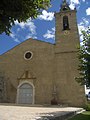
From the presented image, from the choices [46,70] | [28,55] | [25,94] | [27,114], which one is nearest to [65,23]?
[28,55]

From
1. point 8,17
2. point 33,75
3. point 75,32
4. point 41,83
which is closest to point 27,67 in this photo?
point 33,75

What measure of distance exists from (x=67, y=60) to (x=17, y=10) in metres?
Result: 18.5

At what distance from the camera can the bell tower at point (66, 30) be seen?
24.2 metres

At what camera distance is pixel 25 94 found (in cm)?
2422

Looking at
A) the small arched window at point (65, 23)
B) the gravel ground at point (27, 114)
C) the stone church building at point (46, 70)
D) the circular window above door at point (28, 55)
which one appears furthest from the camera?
the small arched window at point (65, 23)

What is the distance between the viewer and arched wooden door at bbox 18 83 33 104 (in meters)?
23.6

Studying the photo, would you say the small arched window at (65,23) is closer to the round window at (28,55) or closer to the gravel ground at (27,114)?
the round window at (28,55)

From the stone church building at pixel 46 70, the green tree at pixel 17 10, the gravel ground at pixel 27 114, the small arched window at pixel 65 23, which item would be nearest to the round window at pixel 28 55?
the stone church building at pixel 46 70

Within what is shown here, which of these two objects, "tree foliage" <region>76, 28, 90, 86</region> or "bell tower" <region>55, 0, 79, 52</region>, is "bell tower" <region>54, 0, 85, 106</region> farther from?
"tree foliage" <region>76, 28, 90, 86</region>

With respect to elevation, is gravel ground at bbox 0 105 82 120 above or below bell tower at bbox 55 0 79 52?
below

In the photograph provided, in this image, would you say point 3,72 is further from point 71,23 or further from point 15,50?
point 71,23

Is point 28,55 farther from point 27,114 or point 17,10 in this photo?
point 17,10

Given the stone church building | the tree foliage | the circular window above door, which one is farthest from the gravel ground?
the circular window above door

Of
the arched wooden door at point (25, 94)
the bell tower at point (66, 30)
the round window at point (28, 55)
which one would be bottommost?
the arched wooden door at point (25, 94)
